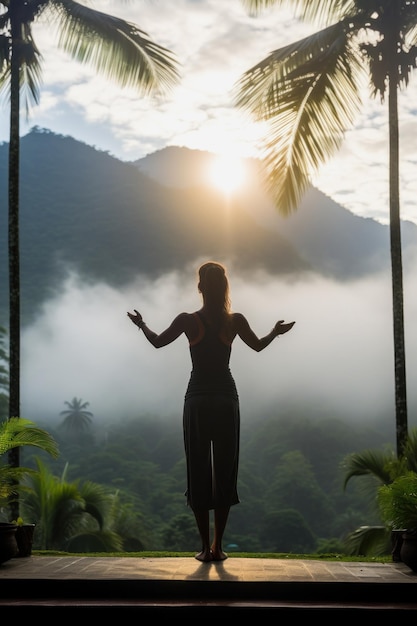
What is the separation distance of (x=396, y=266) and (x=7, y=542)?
637cm

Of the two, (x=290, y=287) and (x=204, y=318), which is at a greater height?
(x=290, y=287)

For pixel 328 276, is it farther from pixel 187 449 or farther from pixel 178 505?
pixel 187 449

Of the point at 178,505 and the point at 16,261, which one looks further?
the point at 178,505

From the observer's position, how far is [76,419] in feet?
308

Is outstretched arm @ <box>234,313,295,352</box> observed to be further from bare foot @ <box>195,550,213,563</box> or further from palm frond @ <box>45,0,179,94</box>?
palm frond @ <box>45,0,179,94</box>

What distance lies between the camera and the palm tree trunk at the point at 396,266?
979 cm

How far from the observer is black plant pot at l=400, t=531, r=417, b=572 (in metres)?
5.05

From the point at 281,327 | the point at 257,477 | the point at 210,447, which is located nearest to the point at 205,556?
the point at 210,447

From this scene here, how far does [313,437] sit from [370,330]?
166ft

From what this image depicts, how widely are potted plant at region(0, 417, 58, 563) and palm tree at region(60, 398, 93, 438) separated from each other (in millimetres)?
85535

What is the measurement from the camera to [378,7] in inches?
407

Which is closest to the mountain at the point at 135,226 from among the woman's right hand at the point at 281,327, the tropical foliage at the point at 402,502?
the woman's right hand at the point at 281,327

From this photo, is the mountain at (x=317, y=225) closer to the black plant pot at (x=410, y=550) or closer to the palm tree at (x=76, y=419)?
the palm tree at (x=76, y=419)

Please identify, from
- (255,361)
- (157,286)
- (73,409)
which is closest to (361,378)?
(255,361)
